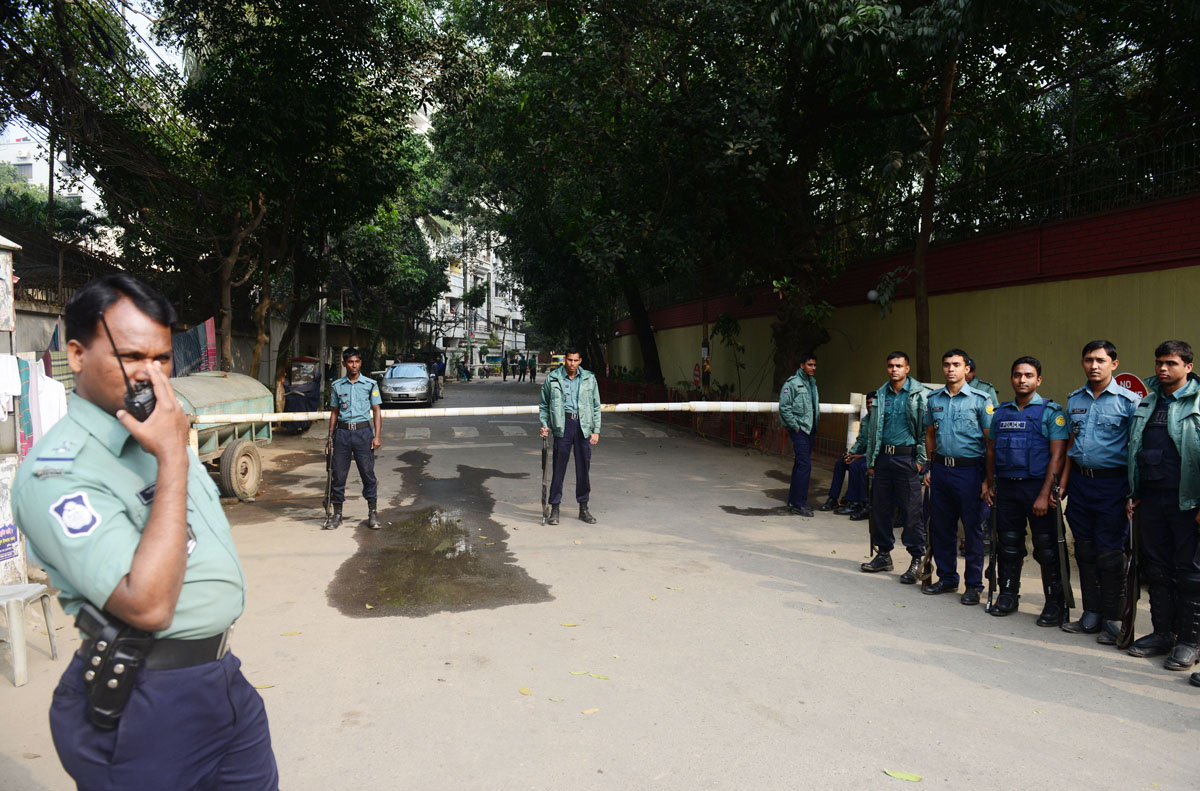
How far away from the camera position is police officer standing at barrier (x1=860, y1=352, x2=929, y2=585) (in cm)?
648

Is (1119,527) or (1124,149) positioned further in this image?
(1124,149)

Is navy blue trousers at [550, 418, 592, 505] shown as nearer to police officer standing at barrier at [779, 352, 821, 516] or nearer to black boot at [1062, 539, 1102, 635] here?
police officer standing at barrier at [779, 352, 821, 516]

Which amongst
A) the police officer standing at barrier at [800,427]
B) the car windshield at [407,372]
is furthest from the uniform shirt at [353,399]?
the car windshield at [407,372]

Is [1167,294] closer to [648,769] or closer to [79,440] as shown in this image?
[648,769]

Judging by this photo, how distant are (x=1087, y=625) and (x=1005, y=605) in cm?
53

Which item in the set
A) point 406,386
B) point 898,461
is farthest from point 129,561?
point 406,386

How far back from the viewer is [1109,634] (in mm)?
5066

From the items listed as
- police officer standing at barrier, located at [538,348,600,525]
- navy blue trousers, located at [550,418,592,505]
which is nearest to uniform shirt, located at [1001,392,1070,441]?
police officer standing at barrier, located at [538,348,600,525]

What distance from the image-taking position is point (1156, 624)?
192 inches

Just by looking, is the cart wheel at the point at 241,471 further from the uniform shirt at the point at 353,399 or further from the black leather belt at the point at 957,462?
the black leather belt at the point at 957,462

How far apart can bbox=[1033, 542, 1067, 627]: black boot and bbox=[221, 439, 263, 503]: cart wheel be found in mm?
8650

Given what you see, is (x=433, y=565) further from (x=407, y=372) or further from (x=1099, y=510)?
(x=407, y=372)

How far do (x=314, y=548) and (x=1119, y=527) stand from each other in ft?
21.5

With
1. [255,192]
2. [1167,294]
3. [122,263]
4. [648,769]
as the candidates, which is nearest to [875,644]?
[648,769]
